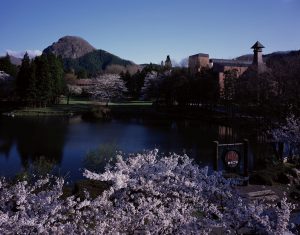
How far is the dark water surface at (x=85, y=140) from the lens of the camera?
2252 cm

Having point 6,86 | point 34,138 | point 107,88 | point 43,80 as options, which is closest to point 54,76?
point 43,80

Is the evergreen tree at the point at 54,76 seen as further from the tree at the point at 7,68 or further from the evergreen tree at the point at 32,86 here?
the tree at the point at 7,68

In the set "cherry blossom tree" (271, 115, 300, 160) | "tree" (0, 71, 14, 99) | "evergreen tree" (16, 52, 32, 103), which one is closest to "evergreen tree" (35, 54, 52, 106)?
"evergreen tree" (16, 52, 32, 103)

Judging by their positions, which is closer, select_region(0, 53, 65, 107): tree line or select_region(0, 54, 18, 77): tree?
select_region(0, 53, 65, 107): tree line

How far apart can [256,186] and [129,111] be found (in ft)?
156

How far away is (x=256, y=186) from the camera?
44.5ft

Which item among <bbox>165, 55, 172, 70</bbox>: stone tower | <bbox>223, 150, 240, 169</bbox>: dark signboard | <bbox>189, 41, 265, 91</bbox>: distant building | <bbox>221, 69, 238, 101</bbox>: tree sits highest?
<bbox>165, 55, 172, 70</bbox>: stone tower

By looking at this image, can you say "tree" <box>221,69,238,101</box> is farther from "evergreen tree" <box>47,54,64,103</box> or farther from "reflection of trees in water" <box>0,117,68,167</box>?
"evergreen tree" <box>47,54,64,103</box>

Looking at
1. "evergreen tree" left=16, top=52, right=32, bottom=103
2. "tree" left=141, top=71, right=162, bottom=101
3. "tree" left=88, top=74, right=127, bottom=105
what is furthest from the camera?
"tree" left=88, top=74, right=127, bottom=105

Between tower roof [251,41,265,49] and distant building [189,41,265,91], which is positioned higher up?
tower roof [251,41,265,49]

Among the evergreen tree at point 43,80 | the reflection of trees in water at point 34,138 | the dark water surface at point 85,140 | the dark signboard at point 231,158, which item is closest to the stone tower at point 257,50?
→ the dark water surface at point 85,140

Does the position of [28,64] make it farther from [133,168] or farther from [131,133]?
[133,168]

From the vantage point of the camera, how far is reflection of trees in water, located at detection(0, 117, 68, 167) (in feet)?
79.8

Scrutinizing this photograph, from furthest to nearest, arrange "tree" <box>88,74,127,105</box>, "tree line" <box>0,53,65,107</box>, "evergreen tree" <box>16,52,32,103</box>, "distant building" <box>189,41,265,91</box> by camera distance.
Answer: "tree" <box>88,74,127,105</box> < "distant building" <box>189,41,265,91</box> < "evergreen tree" <box>16,52,32,103</box> < "tree line" <box>0,53,65,107</box>
